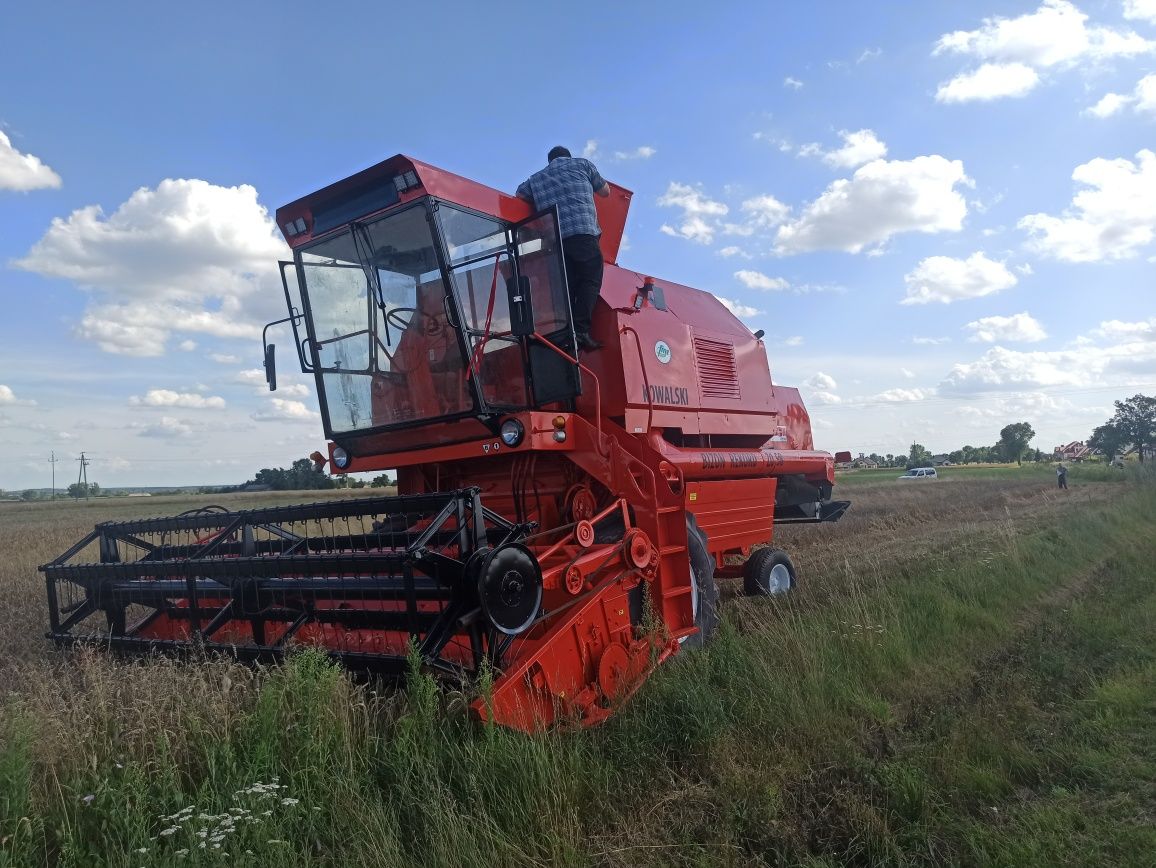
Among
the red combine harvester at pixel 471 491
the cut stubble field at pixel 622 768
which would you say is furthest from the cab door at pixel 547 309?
the cut stubble field at pixel 622 768

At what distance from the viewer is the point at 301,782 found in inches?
133

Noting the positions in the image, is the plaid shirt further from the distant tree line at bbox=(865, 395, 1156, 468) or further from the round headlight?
the distant tree line at bbox=(865, 395, 1156, 468)

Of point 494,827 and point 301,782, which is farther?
point 301,782

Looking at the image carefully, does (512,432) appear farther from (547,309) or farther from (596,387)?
(547,309)

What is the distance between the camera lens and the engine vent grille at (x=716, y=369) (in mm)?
7371

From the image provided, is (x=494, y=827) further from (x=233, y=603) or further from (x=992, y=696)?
(x=992, y=696)

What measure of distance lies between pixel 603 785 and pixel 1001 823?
1683mm

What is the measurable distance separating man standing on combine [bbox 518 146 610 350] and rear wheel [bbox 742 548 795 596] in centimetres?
318

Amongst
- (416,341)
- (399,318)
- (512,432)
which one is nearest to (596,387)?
(512,432)

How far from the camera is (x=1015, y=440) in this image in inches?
3219

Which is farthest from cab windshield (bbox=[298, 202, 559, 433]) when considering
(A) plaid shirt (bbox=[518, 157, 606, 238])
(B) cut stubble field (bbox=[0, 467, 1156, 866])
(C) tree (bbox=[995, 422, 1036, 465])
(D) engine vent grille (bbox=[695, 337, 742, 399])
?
(C) tree (bbox=[995, 422, 1036, 465])

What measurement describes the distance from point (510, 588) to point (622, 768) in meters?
1.04

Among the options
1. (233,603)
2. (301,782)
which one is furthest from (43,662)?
(301,782)

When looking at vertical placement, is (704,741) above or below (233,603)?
below
